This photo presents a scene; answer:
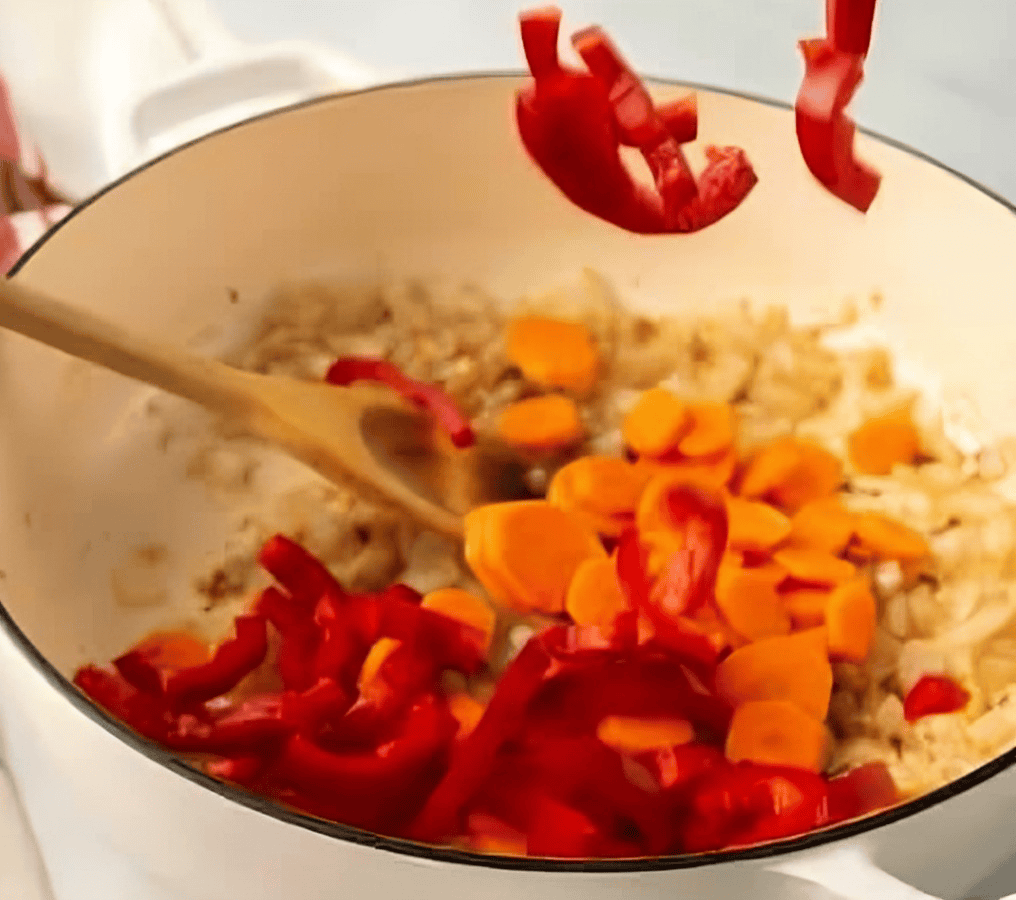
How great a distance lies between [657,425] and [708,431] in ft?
0.11

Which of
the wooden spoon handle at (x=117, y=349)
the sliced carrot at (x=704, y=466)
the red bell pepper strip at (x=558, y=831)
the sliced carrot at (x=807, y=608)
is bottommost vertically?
the sliced carrot at (x=807, y=608)

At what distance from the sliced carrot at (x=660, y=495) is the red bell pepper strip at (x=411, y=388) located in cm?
13

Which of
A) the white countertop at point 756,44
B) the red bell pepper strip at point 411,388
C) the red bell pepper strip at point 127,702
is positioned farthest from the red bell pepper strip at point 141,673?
the white countertop at point 756,44

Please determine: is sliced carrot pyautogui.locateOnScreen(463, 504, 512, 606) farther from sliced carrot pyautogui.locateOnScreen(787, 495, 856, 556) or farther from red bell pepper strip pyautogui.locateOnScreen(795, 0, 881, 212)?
red bell pepper strip pyautogui.locateOnScreen(795, 0, 881, 212)

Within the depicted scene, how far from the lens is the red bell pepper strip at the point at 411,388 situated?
826 mm

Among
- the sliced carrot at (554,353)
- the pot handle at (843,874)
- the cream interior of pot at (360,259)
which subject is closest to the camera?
the pot handle at (843,874)

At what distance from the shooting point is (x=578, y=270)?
96 centimetres

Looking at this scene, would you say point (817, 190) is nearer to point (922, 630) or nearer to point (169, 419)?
point (922, 630)

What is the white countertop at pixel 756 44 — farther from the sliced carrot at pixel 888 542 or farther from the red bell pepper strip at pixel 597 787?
the red bell pepper strip at pixel 597 787

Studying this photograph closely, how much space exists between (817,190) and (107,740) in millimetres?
629

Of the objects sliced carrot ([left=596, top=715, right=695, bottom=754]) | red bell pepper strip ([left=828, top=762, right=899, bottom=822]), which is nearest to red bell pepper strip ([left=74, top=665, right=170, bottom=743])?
sliced carrot ([left=596, top=715, right=695, bottom=754])

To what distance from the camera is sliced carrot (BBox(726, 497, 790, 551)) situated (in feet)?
2.44

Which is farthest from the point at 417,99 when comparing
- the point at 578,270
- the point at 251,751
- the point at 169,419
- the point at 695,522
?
the point at 251,751

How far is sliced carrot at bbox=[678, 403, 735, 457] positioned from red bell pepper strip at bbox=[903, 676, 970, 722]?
0.66 ft
